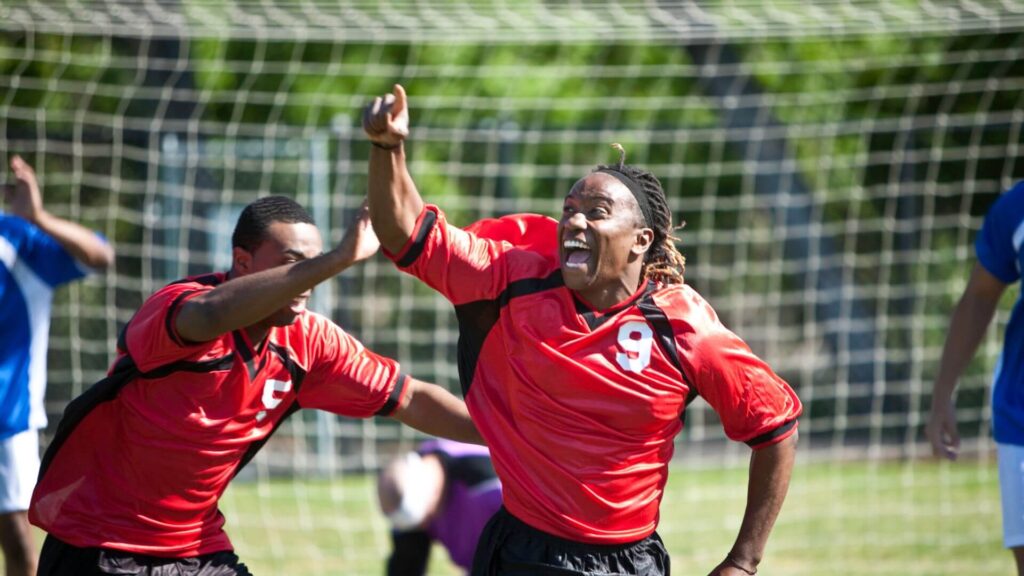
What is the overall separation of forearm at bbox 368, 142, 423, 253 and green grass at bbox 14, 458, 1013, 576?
4333 millimetres

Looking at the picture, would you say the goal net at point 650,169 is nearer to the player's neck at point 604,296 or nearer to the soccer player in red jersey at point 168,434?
the soccer player in red jersey at point 168,434

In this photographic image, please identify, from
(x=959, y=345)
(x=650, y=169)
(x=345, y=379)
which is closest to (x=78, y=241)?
(x=345, y=379)

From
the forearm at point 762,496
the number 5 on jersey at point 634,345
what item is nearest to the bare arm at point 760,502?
the forearm at point 762,496

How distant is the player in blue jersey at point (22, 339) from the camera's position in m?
4.98

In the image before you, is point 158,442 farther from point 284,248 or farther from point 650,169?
point 650,169

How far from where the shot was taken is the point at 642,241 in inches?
138

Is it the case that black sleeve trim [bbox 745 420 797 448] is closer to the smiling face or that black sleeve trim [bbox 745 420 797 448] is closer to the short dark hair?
the smiling face

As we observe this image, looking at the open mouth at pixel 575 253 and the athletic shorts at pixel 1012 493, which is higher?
the open mouth at pixel 575 253

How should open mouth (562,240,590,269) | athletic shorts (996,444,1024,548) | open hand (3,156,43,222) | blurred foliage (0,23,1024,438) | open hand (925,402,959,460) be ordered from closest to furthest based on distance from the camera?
open mouth (562,240,590,269) → athletic shorts (996,444,1024,548) → open hand (925,402,959,460) → open hand (3,156,43,222) → blurred foliage (0,23,1024,438)

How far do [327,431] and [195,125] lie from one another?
2676 millimetres

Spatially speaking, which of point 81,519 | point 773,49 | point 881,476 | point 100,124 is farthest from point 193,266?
point 773,49

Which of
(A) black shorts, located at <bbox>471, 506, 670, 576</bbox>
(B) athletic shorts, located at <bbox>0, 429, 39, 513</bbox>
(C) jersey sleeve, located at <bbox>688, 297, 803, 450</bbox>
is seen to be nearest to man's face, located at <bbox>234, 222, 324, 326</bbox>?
(A) black shorts, located at <bbox>471, 506, 670, 576</bbox>

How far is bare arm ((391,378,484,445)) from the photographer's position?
398 cm

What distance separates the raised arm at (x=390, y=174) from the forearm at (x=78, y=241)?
207 cm
